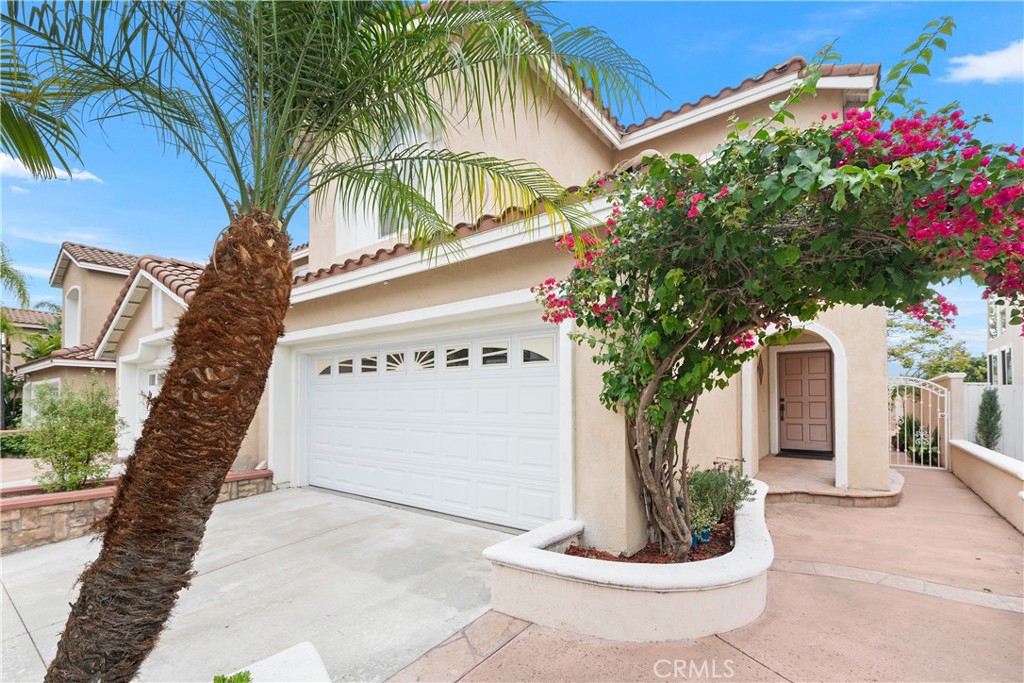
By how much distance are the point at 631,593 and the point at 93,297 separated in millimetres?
22881

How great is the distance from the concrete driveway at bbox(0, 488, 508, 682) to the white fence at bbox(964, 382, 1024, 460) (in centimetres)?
1175

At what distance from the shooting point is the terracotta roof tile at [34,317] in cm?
2364

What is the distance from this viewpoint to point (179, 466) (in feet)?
8.04

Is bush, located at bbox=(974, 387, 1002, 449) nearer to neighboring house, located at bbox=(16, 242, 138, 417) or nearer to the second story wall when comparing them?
neighboring house, located at bbox=(16, 242, 138, 417)

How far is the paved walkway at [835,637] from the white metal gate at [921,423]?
6500 millimetres

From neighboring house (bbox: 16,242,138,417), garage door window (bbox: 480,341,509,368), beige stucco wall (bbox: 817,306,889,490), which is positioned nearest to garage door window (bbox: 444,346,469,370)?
garage door window (bbox: 480,341,509,368)

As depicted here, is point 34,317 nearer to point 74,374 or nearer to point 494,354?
point 74,374

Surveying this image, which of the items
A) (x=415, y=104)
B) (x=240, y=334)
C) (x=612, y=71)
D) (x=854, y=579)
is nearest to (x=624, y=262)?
(x=612, y=71)

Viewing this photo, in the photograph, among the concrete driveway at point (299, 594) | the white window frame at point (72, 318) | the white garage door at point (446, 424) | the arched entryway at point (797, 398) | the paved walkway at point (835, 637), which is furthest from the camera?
the white window frame at point (72, 318)

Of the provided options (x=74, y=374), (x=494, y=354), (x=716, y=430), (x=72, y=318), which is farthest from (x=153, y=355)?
(x=716, y=430)

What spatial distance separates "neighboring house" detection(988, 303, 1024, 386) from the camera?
16.3 metres

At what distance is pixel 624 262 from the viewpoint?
13.4 feet

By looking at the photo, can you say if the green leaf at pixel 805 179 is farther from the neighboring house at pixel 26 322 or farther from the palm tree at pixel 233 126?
the neighboring house at pixel 26 322

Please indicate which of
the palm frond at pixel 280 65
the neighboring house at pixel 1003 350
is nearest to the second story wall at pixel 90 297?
the palm frond at pixel 280 65
